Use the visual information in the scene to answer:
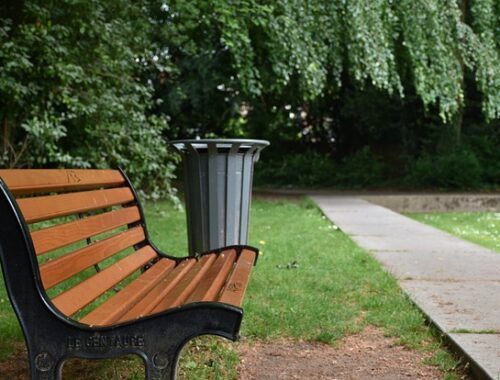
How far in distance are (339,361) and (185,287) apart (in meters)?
0.84

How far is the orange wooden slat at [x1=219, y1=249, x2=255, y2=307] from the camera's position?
2.20 m

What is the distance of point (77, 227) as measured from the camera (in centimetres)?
262

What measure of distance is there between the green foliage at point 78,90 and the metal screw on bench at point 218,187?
3208mm

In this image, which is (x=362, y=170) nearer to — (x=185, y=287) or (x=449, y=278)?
(x=449, y=278)

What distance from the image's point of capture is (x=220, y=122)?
18734 mm

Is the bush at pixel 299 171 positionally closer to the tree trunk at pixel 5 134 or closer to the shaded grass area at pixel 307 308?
the tree trunk at pixel 5 134

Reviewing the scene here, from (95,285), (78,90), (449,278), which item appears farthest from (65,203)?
(78,90)

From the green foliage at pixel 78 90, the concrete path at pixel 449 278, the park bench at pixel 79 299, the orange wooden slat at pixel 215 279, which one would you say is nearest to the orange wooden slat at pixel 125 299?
the park bench at pixel 79 299

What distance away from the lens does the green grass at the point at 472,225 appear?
24.6 ft

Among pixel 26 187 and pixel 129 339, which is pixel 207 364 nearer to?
pixel 129 339

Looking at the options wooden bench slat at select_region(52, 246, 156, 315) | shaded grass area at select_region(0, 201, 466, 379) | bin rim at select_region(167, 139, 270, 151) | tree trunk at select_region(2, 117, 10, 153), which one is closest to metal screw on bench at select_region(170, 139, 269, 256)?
bin rim at select_region(167, 139, 270, 151)

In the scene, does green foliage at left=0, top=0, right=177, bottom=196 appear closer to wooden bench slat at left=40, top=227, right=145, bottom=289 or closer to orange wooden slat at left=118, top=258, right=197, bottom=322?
wooden bench slat at left=40, top=227, right=145, bottom=289

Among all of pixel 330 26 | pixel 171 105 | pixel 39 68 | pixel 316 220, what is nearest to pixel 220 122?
pixel 171 105

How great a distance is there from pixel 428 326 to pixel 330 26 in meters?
8.34
